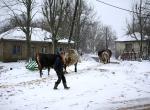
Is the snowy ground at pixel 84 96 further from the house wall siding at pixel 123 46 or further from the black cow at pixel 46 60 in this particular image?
the house wall siding at pixel 123 46

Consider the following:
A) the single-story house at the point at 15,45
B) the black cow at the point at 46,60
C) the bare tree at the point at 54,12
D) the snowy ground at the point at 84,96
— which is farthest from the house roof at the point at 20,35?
the snowy ground at the point at 84,96

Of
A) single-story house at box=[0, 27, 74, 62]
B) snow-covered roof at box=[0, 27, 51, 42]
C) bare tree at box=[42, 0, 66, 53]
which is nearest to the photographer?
bare tree at box=[42, 0, 66, 53]

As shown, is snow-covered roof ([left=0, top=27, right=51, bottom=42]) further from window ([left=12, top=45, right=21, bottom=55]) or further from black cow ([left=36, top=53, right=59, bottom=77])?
black cow ([left=36, top=53, right=59, bottom=77])

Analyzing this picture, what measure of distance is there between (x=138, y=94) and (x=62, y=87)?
3.76 m

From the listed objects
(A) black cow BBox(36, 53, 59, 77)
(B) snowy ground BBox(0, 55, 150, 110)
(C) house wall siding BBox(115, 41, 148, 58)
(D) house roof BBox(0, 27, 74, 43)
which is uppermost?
(D) house roof BBox(0, 27, 74, 43)

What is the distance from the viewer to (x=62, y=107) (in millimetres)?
10516

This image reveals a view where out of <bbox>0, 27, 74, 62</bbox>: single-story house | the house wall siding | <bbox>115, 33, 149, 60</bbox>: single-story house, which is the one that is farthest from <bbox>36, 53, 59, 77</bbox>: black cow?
the house wall siding

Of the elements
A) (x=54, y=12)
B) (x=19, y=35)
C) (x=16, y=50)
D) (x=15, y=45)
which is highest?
(x=54, y=12)

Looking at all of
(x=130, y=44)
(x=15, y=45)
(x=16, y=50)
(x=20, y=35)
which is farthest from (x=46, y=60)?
(x=130, y=44)

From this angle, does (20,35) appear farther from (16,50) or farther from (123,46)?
(123,46)

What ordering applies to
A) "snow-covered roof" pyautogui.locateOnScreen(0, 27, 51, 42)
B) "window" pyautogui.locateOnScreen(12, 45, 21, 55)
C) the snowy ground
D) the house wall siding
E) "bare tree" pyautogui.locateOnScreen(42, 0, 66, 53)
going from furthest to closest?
1. the house wall siding
2. "window" pyautogui.locateOnScreen(12, 45, 21, 55)
3. "snow-covered roof" pyautogui.locateOnScreen(0, 27, 51, 42)
4. "bare tree" pyautogui.locateOnScreen(42, 0, 66, 53)
5. the snowy ground

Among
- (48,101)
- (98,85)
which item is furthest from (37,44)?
(48,101)

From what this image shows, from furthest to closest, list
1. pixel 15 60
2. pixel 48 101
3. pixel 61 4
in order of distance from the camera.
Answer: pixel 15 60, pixel 61 4, pixel 48 101

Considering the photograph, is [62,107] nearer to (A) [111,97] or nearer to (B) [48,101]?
(B) [48,101]
